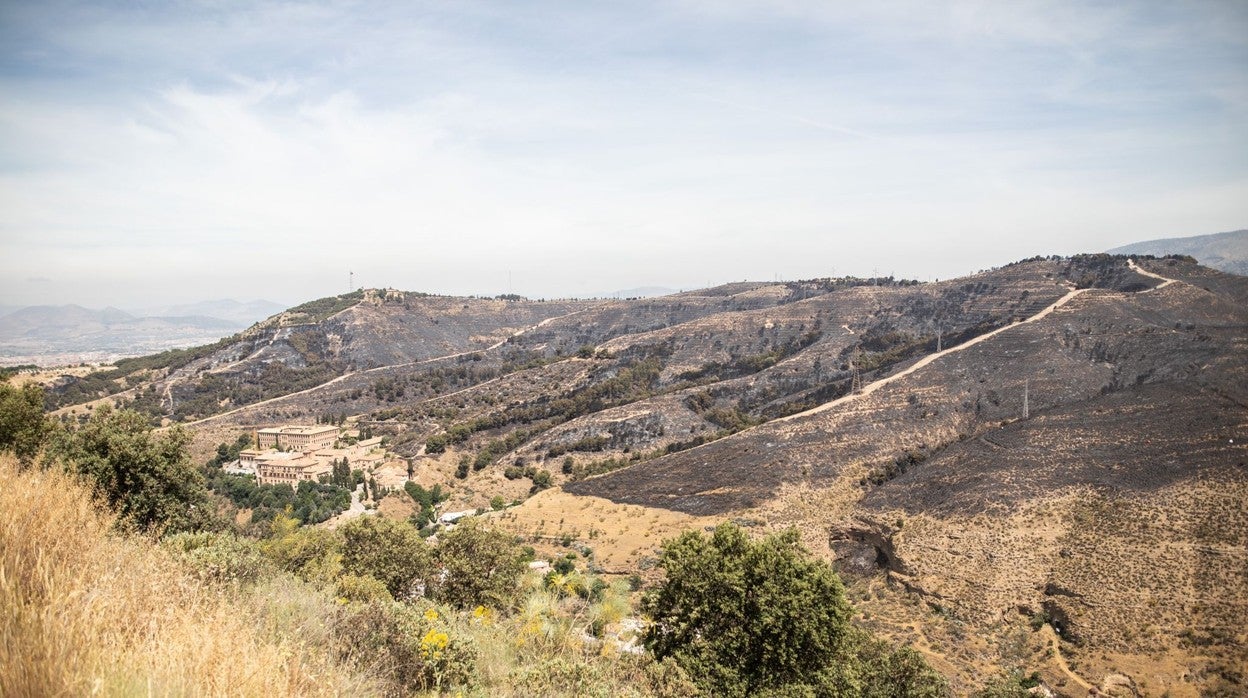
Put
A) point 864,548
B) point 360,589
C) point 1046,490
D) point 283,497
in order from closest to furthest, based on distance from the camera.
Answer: point 360,589 < point 1046,490 < point 864,548 < point 283,497

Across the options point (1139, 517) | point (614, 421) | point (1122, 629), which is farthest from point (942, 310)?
point (1122, 629)

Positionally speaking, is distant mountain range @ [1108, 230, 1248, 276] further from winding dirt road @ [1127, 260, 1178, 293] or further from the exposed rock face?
the exposed rock face

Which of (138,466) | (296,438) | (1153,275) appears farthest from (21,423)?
(1153,275)

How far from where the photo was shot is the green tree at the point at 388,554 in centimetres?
1797

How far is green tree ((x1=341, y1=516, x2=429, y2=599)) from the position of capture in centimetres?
1797

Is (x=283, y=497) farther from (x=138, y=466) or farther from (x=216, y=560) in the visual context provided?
(x=216, y=560)

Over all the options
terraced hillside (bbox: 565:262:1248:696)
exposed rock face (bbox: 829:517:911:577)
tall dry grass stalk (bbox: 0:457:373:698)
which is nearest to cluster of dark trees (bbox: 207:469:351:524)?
terraced hillside (bbox: 565:262:1248:696)

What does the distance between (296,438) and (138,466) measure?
53.4 meters

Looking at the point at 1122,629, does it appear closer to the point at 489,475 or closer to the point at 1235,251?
the point at 489,475

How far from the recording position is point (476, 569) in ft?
59.1

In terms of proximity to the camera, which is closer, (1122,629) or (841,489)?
(1122,629)

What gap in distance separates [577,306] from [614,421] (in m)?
98.2

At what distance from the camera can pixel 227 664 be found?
13.6ft

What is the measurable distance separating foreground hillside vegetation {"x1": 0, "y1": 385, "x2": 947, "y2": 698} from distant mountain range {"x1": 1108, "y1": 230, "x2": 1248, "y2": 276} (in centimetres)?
7724
